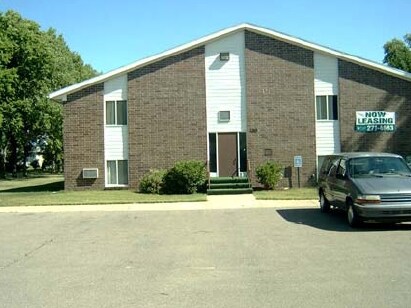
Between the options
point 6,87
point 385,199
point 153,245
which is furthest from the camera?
point 6,87

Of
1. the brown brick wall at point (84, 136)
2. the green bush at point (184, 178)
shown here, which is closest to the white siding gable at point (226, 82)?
the green bush at point (184, 178)

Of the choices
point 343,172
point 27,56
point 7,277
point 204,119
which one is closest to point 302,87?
point 204,119

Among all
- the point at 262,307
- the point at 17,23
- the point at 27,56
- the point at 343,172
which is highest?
the point at 17,23

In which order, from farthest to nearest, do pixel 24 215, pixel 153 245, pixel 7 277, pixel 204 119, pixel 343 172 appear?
pixel 204 119, pixel 24 215, pixel 343 172, pixel 153 245, pixel 7 277

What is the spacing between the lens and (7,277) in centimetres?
825

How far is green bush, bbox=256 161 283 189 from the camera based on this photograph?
965 inches

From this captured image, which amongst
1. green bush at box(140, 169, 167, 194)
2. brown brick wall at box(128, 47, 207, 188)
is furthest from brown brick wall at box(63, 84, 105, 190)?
green bush at box(140, 169, 167, 194)

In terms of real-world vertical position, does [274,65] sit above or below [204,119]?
above

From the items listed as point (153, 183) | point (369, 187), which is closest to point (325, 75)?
point (153, 183)

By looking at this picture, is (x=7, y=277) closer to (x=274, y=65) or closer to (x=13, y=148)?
(x=274, y=65)

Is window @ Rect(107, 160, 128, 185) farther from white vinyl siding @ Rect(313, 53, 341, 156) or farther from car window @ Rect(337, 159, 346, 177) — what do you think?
car window @ Rect(337, 159, 346, 177)

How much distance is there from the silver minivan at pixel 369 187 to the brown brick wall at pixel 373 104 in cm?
1020

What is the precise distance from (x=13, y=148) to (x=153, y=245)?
43.4 m

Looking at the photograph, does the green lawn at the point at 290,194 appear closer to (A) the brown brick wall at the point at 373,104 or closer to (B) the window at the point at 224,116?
(A) the brown brick wall at the point at 373,104
